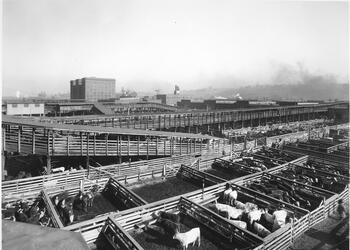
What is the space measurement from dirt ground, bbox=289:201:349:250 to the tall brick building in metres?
131

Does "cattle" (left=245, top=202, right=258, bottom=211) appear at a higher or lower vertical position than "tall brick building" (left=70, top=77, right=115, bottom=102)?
lower

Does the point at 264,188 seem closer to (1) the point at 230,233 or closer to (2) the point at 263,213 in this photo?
(2) the point at 263,213

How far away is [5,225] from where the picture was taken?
6.29 m

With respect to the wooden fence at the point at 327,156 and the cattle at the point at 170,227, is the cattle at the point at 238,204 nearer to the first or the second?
the cattle at the point at 170,227

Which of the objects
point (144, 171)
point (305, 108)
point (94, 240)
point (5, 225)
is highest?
point (305, 108)

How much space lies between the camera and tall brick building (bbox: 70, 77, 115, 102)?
141025 millimetres

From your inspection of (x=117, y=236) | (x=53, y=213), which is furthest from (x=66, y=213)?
(x=117, y=236)

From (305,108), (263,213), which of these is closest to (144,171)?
(263,213)

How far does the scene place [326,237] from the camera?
14516 millimetres

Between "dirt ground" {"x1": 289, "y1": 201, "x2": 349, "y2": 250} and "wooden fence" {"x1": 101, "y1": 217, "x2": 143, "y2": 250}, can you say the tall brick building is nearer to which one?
"wooden fence" {"x1": 101, "y1": 217, "x2": 143, "y2": 250}

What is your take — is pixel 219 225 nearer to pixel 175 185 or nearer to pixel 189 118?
pixel 175 185

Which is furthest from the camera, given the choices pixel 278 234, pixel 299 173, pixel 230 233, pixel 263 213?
pixel 299 173

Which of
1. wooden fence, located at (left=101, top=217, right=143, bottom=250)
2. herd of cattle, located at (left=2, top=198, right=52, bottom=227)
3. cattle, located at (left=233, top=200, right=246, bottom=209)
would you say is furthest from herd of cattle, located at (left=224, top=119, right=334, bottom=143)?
herd of cattle, located at (left=2, top=198, right=52, bottom=227)

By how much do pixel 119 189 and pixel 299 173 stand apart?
1645 centimetres
